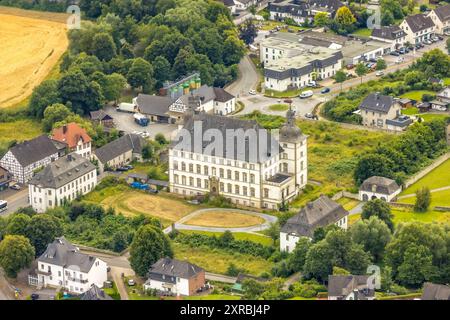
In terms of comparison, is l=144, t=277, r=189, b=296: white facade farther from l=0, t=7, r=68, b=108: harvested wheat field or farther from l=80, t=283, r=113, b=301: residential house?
l=0, t=7, r=68, b=108: harvested wheat field

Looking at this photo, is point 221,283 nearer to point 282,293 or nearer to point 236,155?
point 282,293

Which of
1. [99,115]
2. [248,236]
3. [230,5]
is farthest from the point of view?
[230,5]

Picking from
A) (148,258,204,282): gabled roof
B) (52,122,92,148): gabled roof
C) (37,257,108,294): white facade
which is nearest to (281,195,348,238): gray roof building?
(148,258,204,282): gabled roof

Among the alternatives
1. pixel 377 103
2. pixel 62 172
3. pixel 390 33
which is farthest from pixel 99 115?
pixel 390 33

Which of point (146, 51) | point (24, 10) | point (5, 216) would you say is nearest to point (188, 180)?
point (5, 216)

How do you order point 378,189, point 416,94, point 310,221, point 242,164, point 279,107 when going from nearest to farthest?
1. point 310,221
2. point 242,164
3. point 378,189
4. point 279,107
5. point 416,94

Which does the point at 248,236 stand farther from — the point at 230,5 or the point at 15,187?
the point at 230,5

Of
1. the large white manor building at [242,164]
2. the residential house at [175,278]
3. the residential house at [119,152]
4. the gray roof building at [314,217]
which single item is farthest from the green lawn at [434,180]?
the residential house at [175,278]
